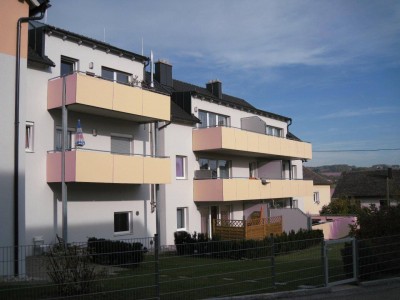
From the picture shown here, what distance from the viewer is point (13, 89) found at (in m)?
12.9

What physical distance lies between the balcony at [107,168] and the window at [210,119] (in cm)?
567

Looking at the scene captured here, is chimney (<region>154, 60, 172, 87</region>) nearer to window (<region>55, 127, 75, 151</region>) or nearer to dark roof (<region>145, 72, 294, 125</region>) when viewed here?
dark roof (<region>145, 72, 294, 125</region>)

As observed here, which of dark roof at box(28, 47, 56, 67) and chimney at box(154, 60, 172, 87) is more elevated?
chimney at box(154, 60, 172, 87)

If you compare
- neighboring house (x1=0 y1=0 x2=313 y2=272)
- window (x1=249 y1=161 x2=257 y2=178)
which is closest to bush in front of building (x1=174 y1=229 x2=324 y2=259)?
neighboring house (x1=0 y1=0 x2=313 y2=272)

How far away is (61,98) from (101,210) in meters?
4.79

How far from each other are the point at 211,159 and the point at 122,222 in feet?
24.4

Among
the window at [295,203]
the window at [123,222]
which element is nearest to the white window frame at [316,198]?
the window at [295,203]

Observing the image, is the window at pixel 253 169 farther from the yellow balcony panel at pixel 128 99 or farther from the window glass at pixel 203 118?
the yellow balcony panel at pixel 128 99

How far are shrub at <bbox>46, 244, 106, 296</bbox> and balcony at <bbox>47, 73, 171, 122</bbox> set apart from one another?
8726 mm

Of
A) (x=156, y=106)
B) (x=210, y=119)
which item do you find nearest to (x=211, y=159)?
(x=210, y=119)

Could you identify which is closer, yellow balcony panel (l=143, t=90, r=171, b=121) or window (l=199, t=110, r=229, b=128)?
yellow balcony panel (l=143, t=90, r=171, b=121)

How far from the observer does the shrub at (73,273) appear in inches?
333

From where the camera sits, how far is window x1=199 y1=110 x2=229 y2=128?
25.8 metres

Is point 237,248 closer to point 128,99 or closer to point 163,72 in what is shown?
point 128,99
